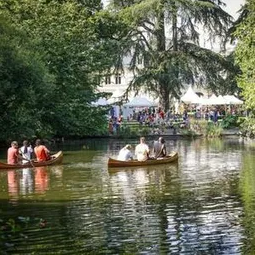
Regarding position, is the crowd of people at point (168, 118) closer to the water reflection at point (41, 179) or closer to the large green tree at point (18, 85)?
the large green tree at point (18, 85)

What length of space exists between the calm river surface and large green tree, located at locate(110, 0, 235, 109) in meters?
28.4

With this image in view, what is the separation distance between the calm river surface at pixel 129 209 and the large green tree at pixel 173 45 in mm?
28386

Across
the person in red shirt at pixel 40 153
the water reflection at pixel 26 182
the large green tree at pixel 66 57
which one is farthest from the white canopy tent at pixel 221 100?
the water reflection at pixel 26 182

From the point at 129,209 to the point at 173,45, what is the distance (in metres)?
46.2

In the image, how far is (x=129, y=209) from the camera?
19.3m

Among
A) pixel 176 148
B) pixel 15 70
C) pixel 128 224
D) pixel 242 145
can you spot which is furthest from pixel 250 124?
pixel 128 224

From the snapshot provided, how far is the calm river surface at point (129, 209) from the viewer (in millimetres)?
14500

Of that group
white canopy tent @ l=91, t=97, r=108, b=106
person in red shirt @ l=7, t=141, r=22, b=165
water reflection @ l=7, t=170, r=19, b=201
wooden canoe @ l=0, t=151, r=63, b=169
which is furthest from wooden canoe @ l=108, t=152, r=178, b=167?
white canopy tent @ l=91, t=97, r=108, b=106

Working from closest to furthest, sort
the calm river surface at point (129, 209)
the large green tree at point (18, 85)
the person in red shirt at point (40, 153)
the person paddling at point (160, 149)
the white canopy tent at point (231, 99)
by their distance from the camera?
1. the calm river surface at point (129, 209)
2. the person in red shirt at point (40, 153)
3. the person paddling at point (160, 149)
4. the large green tree at point (18, 85)
5. the white canopy tent at point (231, 99)

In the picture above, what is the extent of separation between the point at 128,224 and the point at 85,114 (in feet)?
122

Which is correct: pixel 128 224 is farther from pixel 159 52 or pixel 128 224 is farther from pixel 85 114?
pixel 159 52

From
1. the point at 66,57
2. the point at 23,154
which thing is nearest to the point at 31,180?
the point at 23,154

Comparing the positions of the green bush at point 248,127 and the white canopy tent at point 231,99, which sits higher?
the white canopy tent at point 231,99

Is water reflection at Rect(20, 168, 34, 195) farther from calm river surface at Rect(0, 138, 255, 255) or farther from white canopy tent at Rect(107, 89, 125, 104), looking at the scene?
white canopy tent at Rect(107, 89, 125, 104)
